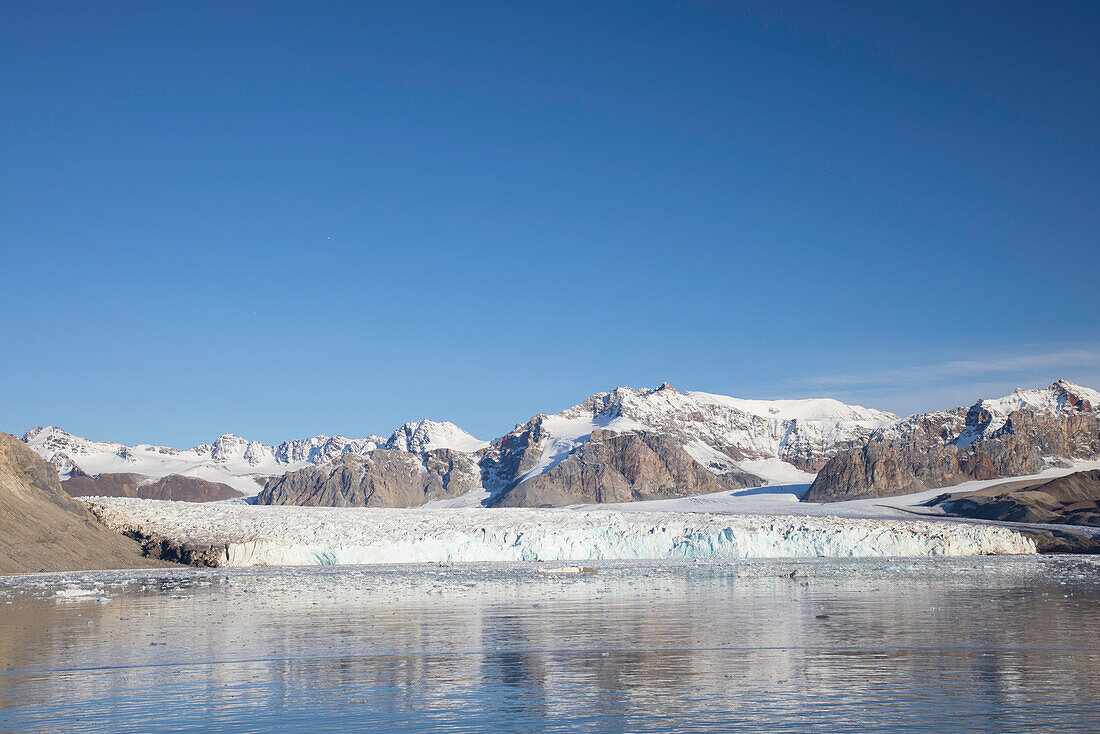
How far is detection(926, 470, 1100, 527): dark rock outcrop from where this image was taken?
98.7m

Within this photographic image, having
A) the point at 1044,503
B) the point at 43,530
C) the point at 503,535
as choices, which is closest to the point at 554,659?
the point at 43,530

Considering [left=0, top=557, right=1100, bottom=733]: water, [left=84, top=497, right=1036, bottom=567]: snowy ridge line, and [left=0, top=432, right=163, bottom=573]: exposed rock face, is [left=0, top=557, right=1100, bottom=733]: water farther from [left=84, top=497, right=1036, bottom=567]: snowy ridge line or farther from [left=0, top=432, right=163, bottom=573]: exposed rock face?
[left=84, top=497, right=1036, bottom=567]: snowy ridge line

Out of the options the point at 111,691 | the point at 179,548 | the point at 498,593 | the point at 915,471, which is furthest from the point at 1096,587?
the point at 915,471

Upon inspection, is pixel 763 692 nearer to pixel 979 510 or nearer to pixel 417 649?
pixel 417 649

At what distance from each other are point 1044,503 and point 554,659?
10482cm

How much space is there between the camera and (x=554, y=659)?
60.5 feet

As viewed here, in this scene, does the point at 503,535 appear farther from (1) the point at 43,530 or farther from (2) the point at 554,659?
(2) the point at 554,659

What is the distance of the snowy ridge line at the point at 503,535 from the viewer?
184 feet

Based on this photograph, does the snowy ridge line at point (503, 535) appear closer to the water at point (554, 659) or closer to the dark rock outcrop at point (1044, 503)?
the water at point (554, 659)

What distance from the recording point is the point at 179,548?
53.9 metres

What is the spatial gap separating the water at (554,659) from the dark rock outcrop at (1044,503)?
234 ft

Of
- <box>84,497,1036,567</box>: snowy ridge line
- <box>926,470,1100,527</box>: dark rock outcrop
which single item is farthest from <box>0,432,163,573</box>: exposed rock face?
<box>926,470,1100,527</box>: dark rock outcrop

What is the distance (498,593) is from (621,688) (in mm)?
20490

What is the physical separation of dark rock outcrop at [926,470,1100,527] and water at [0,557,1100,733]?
71421mm
